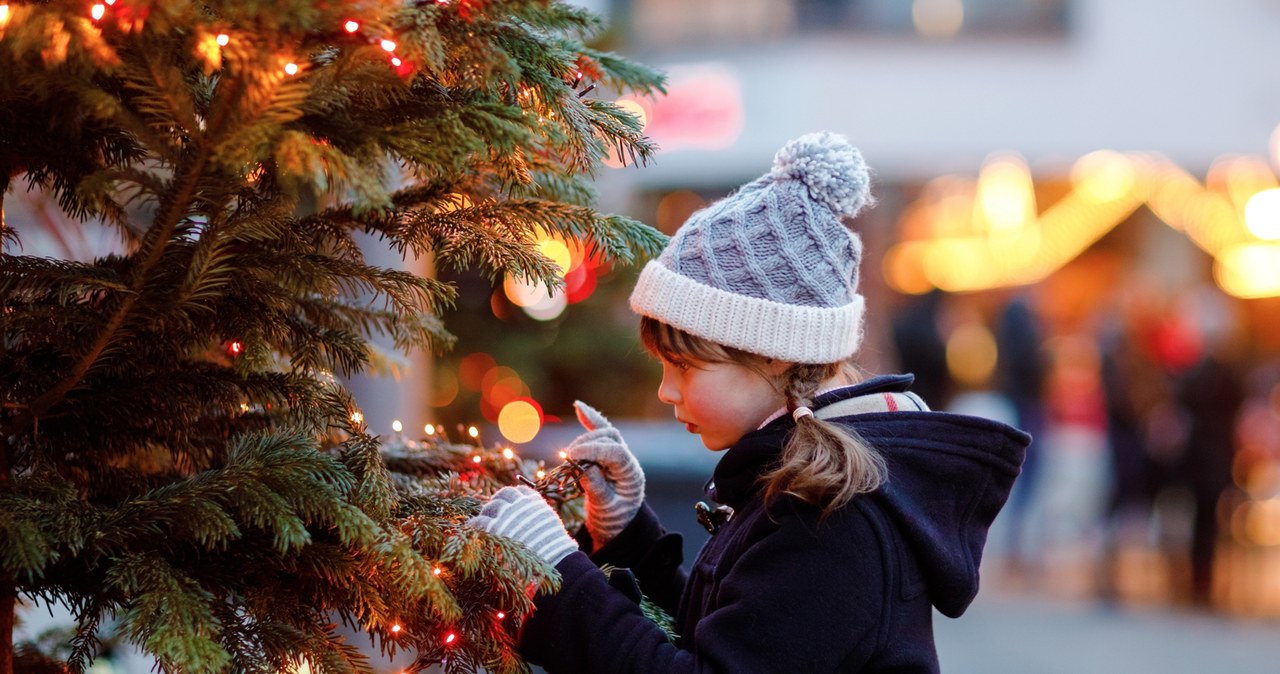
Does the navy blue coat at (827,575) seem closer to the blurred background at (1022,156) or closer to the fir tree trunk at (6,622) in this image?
the fir tree trunk at (6,622)

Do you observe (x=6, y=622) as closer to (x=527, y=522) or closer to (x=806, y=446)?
(x=527, y=522)

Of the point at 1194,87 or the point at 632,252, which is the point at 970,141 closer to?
the point at 1194,87

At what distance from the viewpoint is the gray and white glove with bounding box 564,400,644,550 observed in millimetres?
1813

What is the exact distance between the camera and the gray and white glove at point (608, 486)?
1813 millimetres

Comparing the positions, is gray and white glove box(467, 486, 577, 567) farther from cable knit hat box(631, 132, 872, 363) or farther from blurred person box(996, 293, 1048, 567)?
blurred person box(996, 293, 1048, 567)

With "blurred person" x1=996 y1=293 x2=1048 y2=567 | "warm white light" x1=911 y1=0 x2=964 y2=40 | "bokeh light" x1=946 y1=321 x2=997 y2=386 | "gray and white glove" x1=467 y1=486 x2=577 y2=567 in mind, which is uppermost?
"warm white light" x1=911 y1=0 x2=964 y2=40

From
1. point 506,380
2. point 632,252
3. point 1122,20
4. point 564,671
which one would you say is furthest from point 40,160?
point 1122,20

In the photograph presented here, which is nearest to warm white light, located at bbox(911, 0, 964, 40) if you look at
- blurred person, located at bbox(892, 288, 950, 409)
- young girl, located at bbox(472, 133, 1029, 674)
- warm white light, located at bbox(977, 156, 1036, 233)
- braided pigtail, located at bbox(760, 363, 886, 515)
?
warm white light, located at bbox(977, 156, 1036, 233)

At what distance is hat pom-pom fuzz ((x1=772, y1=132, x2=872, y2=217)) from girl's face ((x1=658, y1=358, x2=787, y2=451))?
0.84 ft

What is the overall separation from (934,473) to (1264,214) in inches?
437

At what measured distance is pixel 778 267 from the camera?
1.59m

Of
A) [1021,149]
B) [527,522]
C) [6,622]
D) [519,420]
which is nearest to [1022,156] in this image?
[1021,149]

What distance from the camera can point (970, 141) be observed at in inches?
447

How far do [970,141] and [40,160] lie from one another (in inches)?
433
